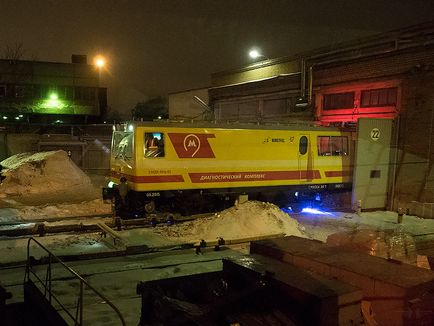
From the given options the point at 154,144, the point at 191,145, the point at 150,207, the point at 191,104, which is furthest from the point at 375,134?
the point at 191,104

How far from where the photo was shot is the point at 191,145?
13.2 m

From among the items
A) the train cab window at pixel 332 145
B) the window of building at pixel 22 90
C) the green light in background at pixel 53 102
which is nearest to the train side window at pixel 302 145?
the train cab window at pixel 332 145

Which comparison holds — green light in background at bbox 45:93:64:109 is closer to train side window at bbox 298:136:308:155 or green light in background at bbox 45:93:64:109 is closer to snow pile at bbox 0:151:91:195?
A: snow pile at bbox 0:151:91:195

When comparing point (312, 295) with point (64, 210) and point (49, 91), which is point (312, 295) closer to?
point (64, 210)

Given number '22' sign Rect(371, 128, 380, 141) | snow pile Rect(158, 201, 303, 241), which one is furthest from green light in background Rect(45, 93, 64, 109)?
number '22' sign Rect(371, 128, 380, 141)

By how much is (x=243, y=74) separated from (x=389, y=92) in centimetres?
984

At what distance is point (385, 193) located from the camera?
1606cm

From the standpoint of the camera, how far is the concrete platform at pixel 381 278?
3.72 meters

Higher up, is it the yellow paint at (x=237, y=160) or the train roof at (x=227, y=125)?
the train roof at (x=227, y=125)

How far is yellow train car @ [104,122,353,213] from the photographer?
1264cm

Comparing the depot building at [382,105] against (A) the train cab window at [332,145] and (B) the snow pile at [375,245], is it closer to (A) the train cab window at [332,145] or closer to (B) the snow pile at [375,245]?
(A) the train cab window at [332,145]

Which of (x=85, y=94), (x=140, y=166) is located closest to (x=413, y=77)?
(x=140, y=166)

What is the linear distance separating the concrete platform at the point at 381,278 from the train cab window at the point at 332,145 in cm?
1126

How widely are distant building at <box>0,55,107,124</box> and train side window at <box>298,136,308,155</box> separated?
31319mm
